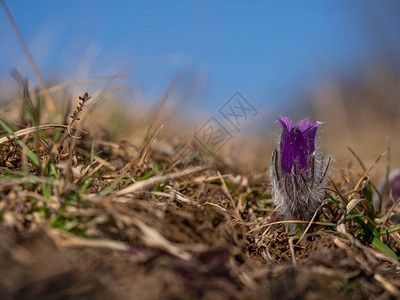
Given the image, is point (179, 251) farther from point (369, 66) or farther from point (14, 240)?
point (369, 66)

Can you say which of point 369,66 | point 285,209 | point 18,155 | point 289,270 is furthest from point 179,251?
point 369,66

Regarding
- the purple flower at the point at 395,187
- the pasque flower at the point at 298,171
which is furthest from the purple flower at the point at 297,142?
the purple flower at the point at 395,187

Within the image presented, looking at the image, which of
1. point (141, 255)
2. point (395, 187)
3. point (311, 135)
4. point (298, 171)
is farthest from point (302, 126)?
point (395, 187)

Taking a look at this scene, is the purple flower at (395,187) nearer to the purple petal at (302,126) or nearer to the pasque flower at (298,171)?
the pasque flower at (298,171)

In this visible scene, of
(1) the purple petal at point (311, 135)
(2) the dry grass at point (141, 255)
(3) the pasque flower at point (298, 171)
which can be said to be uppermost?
(1) the purple petal at point (311, 135)

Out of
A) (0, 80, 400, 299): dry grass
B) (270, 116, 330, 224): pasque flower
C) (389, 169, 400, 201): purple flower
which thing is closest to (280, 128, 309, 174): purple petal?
(270, 116, 330, 224): pasque flower

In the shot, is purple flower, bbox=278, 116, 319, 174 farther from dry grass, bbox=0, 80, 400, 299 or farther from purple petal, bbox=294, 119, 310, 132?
dry grass, bbox=0, 80, 400, 299

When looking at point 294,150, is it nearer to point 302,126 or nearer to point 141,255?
point 302,126
